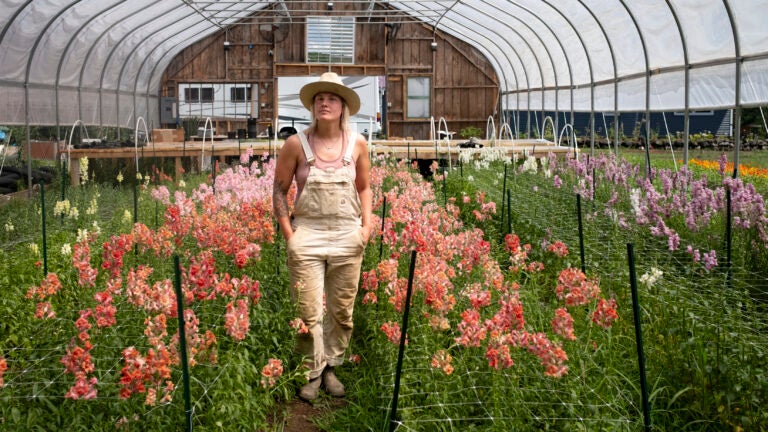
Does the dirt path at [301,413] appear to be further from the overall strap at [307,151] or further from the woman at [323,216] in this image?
the overall strap at [307,151]

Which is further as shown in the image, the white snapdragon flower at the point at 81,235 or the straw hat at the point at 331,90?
the white snapdragon flower at the point at 81,235

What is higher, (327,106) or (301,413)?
(327,106)

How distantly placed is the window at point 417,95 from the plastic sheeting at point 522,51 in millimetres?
2239

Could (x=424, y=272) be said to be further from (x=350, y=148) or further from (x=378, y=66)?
(x=378, y=66)

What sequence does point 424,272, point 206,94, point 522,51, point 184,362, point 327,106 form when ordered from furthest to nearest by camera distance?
1. point 206,94
2. point 522,51
3. point 327,106
4. point 424,272
5. point 184,362

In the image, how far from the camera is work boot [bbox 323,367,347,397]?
4238mm

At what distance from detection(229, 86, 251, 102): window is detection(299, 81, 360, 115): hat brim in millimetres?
22094

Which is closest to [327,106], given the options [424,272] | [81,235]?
[424,272]

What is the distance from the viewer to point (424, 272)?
3.80 meters

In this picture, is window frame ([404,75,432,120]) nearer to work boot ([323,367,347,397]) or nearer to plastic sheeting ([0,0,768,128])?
plastic sheeting ([0,0,768,128])

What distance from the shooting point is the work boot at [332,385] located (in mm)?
4238

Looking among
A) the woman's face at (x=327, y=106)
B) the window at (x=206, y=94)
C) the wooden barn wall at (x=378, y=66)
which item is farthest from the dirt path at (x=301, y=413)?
the window at (x=206, y=94)

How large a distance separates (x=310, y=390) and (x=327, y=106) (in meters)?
1.43

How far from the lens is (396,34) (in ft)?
85.1
